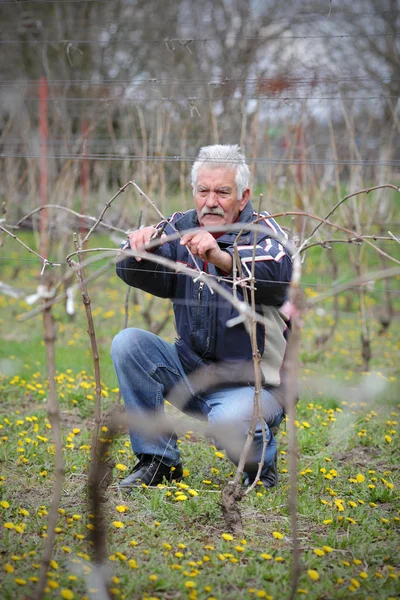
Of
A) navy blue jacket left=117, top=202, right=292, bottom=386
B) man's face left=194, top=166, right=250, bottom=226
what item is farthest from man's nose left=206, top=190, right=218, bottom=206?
navy blue jacket left=117, top=202, right=292, bottom=386

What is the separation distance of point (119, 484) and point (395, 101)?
14.8 feet

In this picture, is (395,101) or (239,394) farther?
(395,101)

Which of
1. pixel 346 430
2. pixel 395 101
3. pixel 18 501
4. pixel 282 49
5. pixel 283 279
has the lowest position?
pixel 346 430

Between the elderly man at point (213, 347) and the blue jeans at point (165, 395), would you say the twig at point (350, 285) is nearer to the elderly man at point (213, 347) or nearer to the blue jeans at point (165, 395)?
the elderly man at point (213, 347)

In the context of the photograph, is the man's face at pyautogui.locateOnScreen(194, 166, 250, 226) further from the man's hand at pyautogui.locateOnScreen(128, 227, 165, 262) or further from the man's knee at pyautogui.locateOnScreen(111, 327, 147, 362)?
the man's knee at pyautogui.locateOnScreen(111, 327, 147, 362)

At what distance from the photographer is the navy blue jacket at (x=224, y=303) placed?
2.62m

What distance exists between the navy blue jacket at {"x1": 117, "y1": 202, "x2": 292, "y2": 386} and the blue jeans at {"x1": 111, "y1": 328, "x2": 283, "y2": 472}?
9 centimetres

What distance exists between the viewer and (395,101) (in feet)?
18.9

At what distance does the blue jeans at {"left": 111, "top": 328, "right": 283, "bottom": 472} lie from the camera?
104 inches

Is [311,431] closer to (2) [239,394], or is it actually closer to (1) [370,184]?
(2) [239,394]

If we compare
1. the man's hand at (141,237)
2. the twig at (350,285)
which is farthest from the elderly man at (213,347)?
the twig at (350,285)

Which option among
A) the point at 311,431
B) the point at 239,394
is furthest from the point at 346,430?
the point at 239,394

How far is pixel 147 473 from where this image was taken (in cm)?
272

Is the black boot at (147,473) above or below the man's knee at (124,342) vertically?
below
